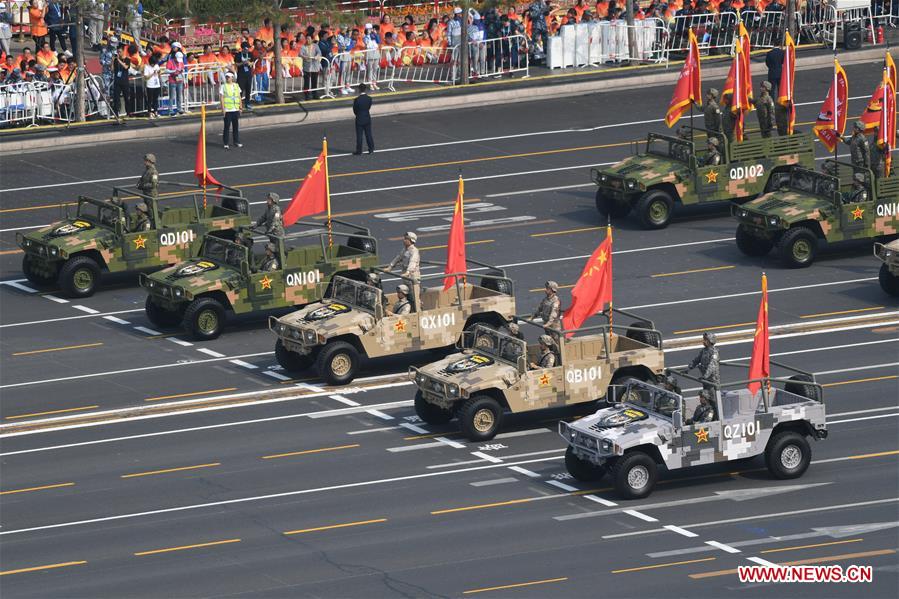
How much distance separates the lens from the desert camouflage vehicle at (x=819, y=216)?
37906mm

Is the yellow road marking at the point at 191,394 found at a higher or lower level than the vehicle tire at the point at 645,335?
lower

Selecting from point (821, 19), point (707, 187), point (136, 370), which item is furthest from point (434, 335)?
point (821, 19)

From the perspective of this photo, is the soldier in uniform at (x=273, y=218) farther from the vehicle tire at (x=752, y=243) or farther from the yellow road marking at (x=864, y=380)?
the yellow road marking at (x=864, y=380)

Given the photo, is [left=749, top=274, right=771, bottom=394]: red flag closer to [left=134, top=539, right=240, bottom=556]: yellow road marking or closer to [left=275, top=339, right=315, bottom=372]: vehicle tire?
[left=134, top=539, right=240, bottom=556]: yellow road marking

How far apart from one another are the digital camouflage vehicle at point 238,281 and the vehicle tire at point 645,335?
680 cm

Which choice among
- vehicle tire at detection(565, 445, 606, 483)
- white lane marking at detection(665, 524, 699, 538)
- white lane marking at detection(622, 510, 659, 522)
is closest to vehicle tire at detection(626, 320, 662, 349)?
vehicle tire at detection(565, 445, 606, 483)

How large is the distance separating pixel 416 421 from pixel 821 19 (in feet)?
105

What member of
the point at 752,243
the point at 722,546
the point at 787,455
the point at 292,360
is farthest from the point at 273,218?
the point at 722,546

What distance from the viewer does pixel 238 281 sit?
34.7 m

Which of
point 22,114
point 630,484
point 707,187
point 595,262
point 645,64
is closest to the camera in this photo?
point 630,484

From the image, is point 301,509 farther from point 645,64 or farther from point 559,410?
point 645,64

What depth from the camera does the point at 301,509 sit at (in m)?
Result: 25.9

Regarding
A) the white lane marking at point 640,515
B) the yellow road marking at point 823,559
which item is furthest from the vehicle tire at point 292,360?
the yellow road marking at point 823,559

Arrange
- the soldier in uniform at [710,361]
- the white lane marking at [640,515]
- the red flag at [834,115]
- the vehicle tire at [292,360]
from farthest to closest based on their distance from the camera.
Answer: the red flag at [834,115]
the vehicle tire at [292,360]
the soldier in uniform at [710,361]
the white lane marking at [640,515]
